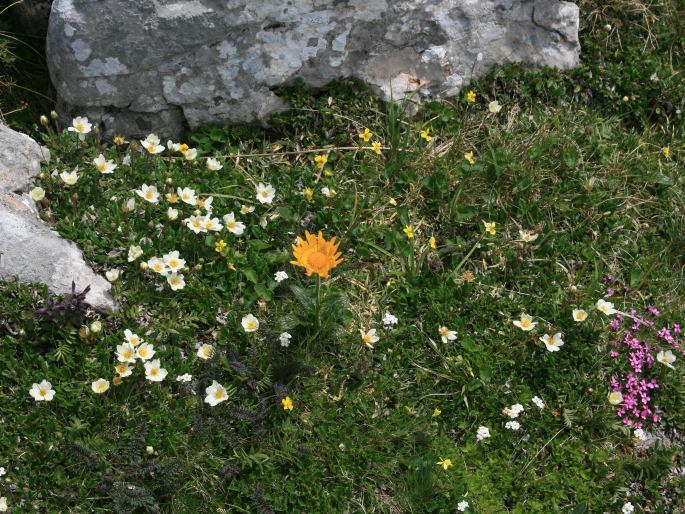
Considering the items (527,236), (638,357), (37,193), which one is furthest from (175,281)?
(638,357)

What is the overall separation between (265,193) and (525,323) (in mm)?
1673

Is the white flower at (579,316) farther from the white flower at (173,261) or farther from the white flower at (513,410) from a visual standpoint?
the white flower at (173,261)

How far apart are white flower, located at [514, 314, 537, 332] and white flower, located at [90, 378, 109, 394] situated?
2168 mm

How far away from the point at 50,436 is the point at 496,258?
8.54 ft

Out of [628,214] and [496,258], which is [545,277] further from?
[628,214]

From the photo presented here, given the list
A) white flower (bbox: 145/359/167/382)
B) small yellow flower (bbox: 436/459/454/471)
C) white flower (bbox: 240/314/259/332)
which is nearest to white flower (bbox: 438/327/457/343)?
small yellow flower (bbox: 436/459/454/471)

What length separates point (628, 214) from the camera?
481 centimetres

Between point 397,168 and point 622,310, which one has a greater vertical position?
point 397,168

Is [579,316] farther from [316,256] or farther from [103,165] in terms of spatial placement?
[103,165]

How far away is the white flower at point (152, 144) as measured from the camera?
4555mm

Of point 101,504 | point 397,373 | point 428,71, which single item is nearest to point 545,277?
point 397,373

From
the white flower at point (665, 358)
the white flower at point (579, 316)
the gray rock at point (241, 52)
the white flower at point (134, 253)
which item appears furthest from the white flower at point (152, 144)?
the white flower at point (665, 358)

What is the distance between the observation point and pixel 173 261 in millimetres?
4082

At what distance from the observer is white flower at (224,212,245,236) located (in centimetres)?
429
